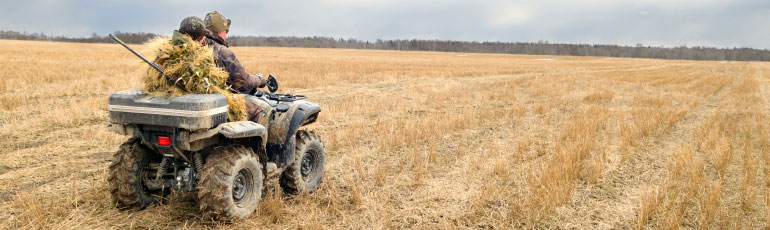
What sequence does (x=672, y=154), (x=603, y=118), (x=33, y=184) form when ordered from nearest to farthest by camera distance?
(x=33, y=184) → (x=672, y=154) → (x=603, y=118)

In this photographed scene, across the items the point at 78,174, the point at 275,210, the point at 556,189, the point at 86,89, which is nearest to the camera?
the point at 275,210

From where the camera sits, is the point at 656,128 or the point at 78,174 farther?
the point at 656,128

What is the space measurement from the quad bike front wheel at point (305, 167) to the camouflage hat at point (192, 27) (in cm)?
151

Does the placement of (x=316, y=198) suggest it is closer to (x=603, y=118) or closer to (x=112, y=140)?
(x=112, y=140)

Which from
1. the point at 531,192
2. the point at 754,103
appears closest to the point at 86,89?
the point at 531,192

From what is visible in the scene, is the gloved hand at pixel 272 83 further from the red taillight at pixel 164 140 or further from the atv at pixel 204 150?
the red taillight at pixel 164 140

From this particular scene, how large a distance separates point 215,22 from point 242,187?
5.03 ft

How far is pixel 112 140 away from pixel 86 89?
8.14 meters

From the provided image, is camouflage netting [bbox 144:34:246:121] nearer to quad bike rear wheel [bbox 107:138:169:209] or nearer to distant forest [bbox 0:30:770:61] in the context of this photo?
quad bike rear wheel [bbox 107:138:169:209]

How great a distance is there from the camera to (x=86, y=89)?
14867mm

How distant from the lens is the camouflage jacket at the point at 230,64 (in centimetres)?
457

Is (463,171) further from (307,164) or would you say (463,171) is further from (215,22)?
(215,22)

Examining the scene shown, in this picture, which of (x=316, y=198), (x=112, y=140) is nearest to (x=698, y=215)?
(x=316, y=198)

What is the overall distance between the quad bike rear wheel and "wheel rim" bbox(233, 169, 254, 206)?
776 millimetres
